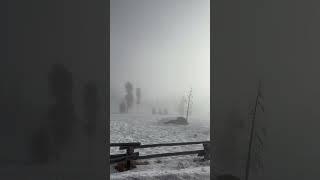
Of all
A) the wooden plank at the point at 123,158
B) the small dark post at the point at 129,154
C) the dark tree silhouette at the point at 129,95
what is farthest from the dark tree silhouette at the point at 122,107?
the wooden plank at the point at 123,158

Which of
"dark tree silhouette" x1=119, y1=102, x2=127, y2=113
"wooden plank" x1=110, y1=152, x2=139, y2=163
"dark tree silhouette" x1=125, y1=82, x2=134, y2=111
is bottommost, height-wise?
"dark tree silhouette" x1=119, y1=102, x2=127, y2=113

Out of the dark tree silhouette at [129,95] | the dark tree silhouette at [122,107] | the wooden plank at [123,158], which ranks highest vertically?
the dark tree silhouette at [129,95]

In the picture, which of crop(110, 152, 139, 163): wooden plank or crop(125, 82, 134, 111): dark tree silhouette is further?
crop(125, 82, 134, 111): dark tree silhouette

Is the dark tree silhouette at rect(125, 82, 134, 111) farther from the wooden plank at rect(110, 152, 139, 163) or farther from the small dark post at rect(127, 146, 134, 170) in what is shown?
the wooden plank at rect(110, 152, 139, 163)

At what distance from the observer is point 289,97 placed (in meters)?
4.61

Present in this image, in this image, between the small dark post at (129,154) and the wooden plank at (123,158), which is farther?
the small dark post at (129,154)
